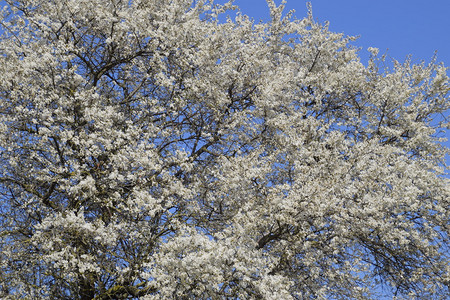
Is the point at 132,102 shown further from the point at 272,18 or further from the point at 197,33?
the point at 272,18

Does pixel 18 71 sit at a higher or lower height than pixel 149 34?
lower

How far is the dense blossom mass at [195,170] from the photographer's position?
32.0ft

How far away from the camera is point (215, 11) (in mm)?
15297

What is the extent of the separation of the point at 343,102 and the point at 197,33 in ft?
19.3

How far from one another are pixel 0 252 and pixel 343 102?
1159 cm

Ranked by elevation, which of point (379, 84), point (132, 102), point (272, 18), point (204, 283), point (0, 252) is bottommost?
point (204, 283)

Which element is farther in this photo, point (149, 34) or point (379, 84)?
point (379, 84)

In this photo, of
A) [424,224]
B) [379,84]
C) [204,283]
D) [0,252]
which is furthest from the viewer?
[379,84]

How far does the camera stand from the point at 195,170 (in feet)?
43.3

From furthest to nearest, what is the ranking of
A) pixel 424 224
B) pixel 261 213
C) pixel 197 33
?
pixel 197 33 < pixel 424 224 < pixel 261 213

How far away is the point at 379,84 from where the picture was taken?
15.3m

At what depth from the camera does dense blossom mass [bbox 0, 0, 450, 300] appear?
9.75 metres

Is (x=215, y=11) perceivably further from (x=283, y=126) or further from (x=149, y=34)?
(x=283, y=126)

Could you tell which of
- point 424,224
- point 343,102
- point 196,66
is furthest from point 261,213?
point 343,102
